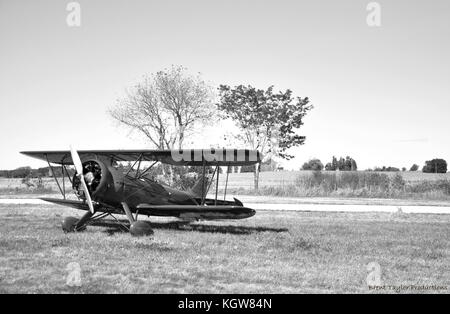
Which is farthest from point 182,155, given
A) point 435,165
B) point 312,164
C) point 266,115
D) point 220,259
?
point 435,165

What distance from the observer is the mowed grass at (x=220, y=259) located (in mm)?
6035

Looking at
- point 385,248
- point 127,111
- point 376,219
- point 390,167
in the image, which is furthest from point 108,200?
point 390,167

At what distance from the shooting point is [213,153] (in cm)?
1161

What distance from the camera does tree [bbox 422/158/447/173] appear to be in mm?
84125

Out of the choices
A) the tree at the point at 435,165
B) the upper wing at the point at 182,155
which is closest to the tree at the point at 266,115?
the upper wing at the point at 182,155

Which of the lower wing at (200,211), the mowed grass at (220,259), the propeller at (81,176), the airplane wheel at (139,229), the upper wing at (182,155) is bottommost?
the mowed grass at (220,259)

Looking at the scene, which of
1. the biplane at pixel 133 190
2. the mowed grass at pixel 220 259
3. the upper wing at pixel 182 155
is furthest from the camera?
the upper wing at pixel 182 155

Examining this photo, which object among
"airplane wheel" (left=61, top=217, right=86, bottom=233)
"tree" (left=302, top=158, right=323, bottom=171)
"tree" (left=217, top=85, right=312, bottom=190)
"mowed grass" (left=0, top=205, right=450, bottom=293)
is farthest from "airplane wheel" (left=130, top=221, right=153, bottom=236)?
"tree" (left=302, top=158, right=323, bottom=171)

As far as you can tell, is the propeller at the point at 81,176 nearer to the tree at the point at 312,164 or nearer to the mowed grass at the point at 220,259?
the mowed grass at the point at 220,259

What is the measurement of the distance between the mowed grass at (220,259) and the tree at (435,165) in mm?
79156

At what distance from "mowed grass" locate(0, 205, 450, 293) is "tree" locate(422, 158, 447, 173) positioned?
7916 centimetres

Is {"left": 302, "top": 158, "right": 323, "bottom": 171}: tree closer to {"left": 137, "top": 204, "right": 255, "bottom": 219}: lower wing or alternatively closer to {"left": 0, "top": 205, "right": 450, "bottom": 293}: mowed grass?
{"left": 0, "top": 205, "right": 450, "bottom": 293}: mowed grass
